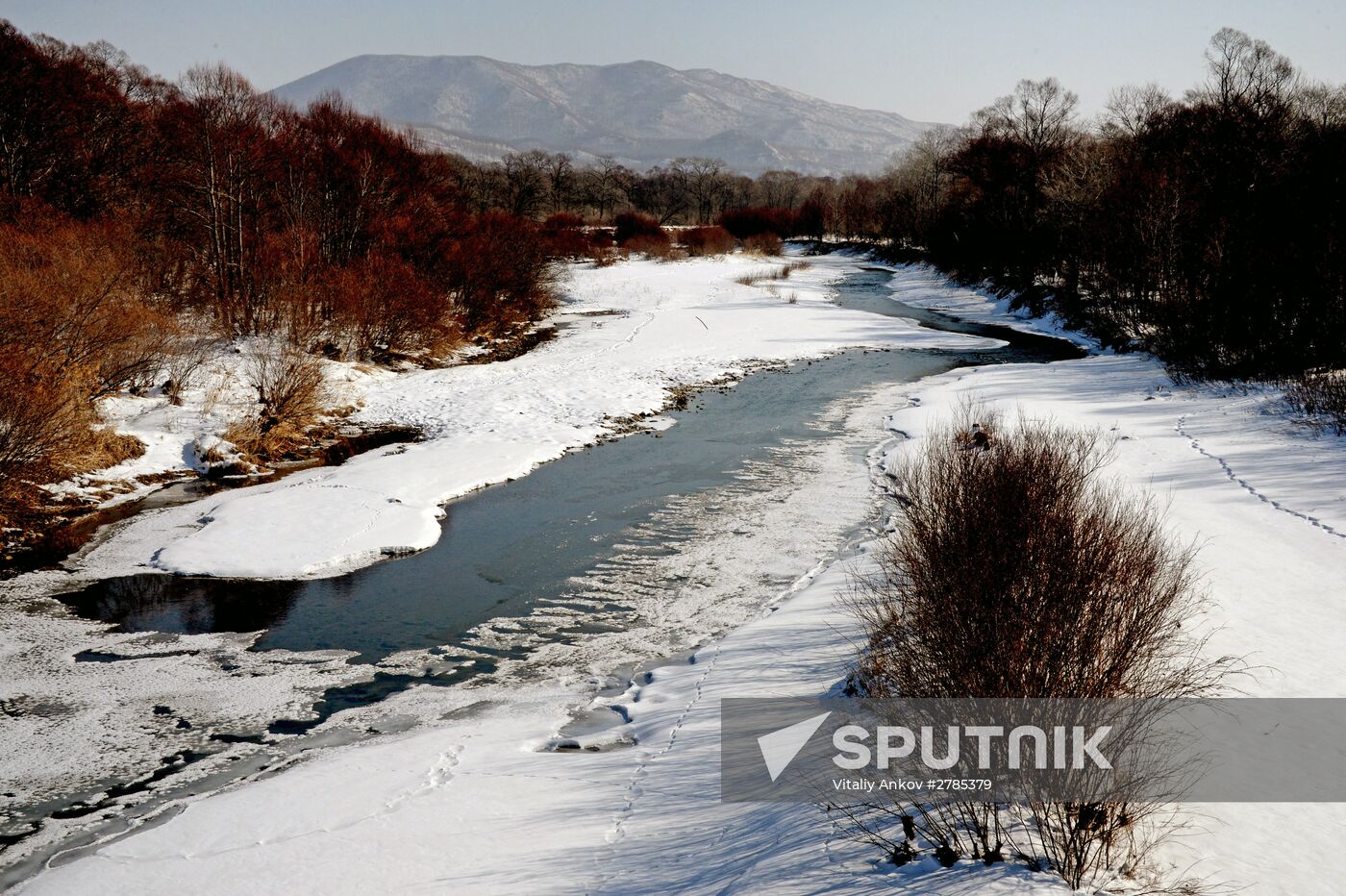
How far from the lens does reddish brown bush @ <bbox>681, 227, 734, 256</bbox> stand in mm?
64312

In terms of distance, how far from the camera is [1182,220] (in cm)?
2797

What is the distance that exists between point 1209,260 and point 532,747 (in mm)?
24890

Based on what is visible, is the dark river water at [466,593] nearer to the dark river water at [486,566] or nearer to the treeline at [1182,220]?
the dark river water at [486,566]

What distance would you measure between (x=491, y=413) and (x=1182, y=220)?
76.6 ft

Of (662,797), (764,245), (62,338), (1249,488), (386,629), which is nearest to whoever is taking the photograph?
(662,797)

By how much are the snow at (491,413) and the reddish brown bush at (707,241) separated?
59.2 feet

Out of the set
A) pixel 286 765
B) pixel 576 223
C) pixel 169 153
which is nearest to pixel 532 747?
pixel 286 765

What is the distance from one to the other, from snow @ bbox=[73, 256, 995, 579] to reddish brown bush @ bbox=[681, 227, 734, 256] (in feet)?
59.2

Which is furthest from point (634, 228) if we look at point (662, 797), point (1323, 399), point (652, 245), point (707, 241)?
point (662, 797)

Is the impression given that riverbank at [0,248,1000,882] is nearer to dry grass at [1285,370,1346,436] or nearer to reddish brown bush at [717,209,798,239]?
dry grass at [1285,370,1346,436]

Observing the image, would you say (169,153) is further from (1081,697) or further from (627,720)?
(1081,697)

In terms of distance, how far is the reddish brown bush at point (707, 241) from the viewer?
6431cm

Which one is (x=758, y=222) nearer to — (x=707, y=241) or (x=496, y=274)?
(x=707, y=241)

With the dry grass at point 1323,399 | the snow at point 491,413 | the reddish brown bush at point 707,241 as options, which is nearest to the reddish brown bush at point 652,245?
the reddish brown bush at point 707,241
